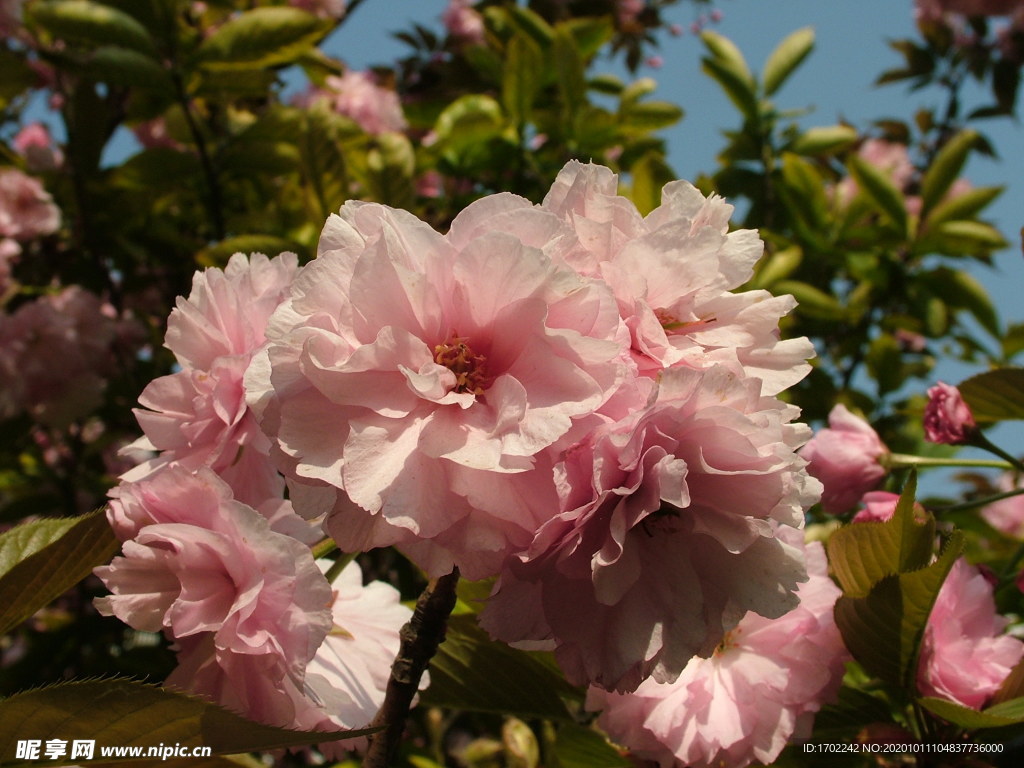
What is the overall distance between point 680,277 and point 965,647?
583 mm

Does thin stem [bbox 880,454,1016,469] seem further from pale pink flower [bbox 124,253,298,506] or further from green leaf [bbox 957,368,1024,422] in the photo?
pale pink flower [bbox 124,253,298,506]

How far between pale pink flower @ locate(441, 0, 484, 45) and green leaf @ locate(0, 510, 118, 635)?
3.29 m

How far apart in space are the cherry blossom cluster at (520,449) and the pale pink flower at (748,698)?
0.88 ft

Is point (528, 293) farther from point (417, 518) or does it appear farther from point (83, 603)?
point (83, 603)

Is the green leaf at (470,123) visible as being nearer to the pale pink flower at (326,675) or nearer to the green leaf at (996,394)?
the green leaf at (996,394)

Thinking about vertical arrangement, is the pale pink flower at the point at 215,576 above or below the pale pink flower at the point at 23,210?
above

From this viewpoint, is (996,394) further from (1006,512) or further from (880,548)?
(1006,512)

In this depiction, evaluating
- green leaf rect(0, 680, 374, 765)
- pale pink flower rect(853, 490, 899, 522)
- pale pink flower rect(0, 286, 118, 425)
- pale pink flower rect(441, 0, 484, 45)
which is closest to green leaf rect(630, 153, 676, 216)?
pale pink flower rect(853, 490, 899, 522)

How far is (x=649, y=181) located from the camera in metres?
1.50

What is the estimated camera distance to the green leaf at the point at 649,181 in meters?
1.47

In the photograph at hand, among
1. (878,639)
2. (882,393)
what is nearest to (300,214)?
(882,393)

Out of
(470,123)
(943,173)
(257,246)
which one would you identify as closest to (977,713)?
(257,246)

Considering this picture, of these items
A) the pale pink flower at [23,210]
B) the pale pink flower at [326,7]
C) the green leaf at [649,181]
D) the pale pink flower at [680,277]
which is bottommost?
the pale pink flower at [23,210]

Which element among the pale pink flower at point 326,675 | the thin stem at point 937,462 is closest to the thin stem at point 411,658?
the pale pink flower at point 326,675
